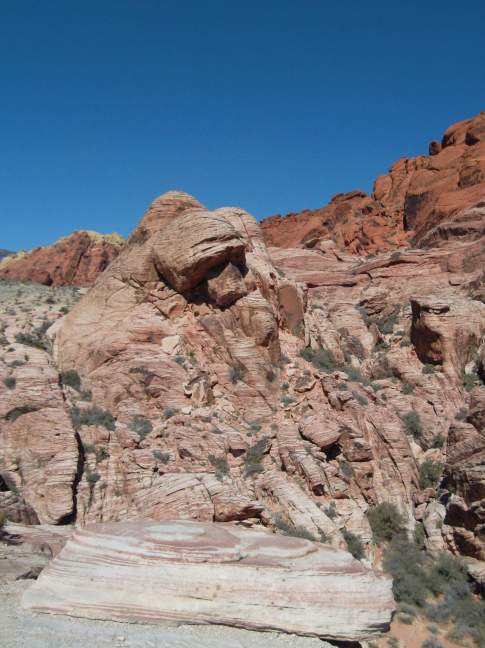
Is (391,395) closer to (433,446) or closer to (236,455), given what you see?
(433,446)

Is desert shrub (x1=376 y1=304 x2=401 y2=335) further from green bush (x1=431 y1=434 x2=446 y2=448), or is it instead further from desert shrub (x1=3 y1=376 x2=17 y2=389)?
desert shrub (x1=3 y1=376 x2=17 y2=389)

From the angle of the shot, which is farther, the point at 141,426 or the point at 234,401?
the point at 234,401

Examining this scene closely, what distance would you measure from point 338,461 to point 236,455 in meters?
3.35

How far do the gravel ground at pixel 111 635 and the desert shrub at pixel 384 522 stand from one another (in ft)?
33.0

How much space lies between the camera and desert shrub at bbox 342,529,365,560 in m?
13.9

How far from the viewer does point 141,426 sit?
53.1ft

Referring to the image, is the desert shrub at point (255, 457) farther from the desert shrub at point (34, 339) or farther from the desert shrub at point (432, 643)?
the desert shrub at point (34, 339)

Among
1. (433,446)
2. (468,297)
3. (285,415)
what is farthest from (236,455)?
(468,297)

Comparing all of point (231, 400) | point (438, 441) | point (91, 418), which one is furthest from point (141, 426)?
point (438, 441)

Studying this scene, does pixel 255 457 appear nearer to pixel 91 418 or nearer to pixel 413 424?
pixel 91 418

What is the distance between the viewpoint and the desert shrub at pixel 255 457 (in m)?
15.7

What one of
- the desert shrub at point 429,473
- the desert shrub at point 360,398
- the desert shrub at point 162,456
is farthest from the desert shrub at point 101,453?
the desert shrub at point 429,473

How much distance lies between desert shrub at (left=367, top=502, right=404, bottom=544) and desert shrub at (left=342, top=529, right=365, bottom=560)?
1141mm

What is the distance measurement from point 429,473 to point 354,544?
16.8 feet
